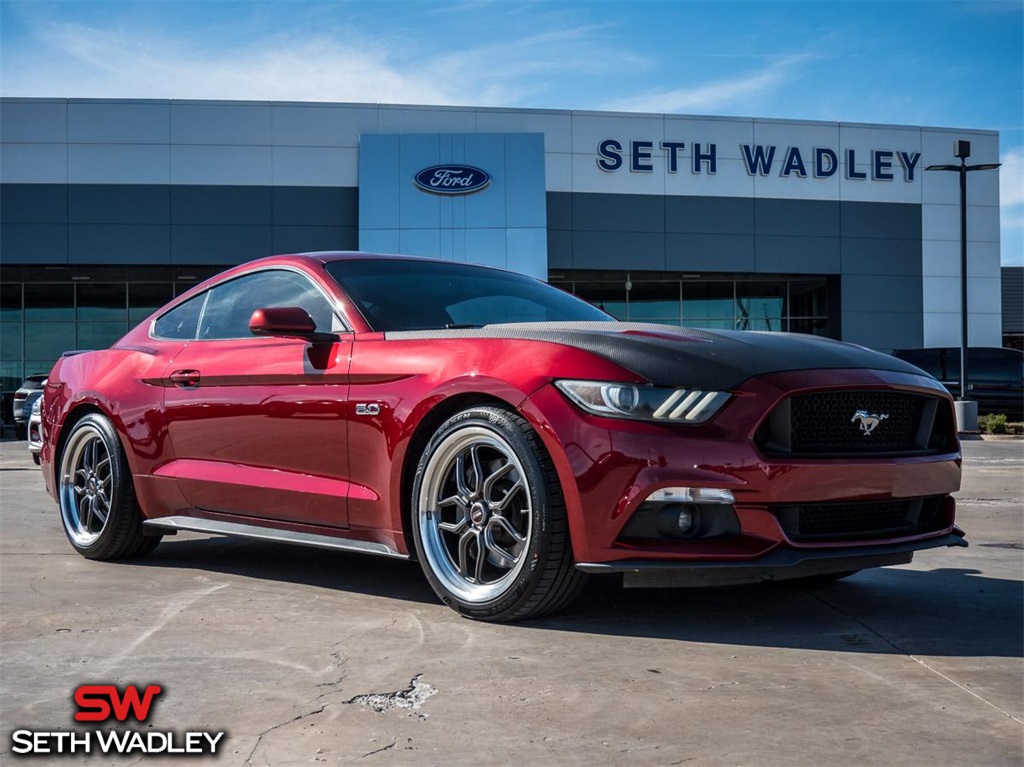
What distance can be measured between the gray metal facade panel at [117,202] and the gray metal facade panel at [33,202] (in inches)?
9.7

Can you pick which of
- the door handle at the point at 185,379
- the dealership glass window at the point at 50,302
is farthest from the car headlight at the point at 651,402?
the dealership glass window at the point at 50,302

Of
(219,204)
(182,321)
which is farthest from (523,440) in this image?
(219,204)

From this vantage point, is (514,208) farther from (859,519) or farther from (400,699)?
(400,699)

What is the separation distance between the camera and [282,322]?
4430 millimetres

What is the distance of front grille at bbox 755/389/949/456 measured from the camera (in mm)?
3668

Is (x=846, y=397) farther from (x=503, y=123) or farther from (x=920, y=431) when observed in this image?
(x=503, y=123)

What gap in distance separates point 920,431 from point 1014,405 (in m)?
22.3

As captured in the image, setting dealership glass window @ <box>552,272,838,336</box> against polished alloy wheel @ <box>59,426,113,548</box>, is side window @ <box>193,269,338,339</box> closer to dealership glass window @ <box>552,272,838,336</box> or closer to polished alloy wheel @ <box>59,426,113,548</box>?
polished alloy wheel @ <box>59,426,113,548</box>

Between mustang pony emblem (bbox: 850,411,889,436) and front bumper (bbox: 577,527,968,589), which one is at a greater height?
mustang pony emblem (bbox: 850,411,889,436)

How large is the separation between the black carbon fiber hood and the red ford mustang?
0.03 feet

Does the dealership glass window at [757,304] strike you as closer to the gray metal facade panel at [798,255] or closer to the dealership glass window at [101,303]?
the gray metal facade panel at [798,255]

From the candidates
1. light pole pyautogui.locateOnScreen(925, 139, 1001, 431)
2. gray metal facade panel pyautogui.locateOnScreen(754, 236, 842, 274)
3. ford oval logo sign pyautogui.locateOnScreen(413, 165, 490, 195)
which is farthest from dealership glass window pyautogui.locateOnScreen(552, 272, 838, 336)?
light pole pyautogui.locateOnScreen(925, 139, 1001, 431)

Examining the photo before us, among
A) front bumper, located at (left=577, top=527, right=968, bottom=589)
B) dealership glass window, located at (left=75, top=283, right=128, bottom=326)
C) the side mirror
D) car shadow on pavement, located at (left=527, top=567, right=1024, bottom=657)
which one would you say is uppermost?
dealership glass window, located at (left=75, top=283, right=128, bottom=326)

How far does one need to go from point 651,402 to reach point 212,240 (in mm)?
28740
